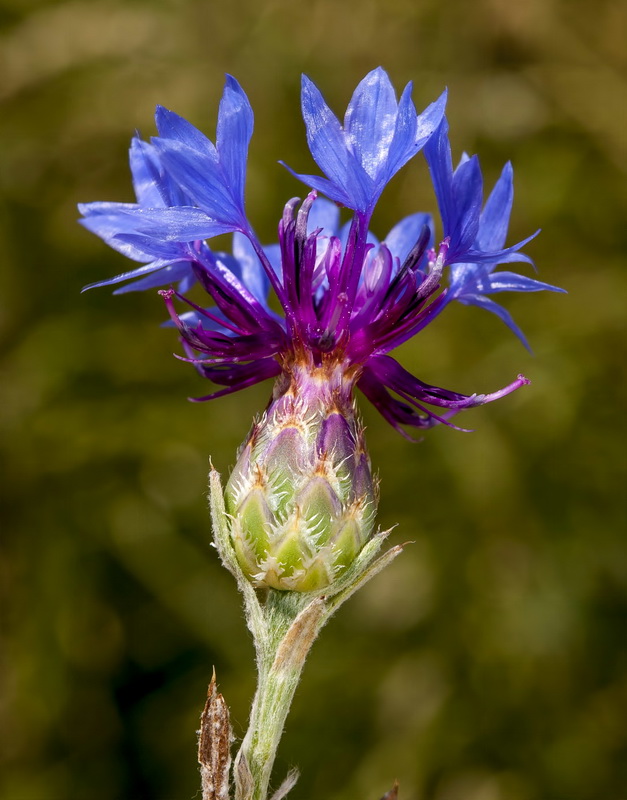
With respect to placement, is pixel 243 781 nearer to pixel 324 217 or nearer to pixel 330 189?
pixel 330 189

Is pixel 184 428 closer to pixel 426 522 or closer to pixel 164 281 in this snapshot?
pixel 426 522

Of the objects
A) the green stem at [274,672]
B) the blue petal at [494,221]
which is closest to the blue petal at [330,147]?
the blue petal at [494,221]

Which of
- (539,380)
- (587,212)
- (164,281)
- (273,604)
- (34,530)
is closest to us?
(273,604)

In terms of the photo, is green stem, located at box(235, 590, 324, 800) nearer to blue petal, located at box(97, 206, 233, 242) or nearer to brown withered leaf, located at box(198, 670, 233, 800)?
brown withered leaf, located at box(198, 670, 233, 800)

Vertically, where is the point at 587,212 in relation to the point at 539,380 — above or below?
above

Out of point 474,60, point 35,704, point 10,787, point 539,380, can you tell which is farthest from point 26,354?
point 474,60

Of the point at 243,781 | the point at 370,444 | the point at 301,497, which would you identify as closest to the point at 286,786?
the point at 243,781

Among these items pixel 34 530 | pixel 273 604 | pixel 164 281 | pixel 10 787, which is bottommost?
pixel 10 787
